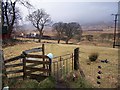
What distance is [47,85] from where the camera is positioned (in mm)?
7105

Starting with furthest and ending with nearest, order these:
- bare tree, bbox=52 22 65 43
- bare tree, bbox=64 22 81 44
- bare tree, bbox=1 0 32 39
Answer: bare tree, bbox=52 22 65 43, bare tree, bbox=64 22 81 44, bare tree, bbox=1 0 32 39

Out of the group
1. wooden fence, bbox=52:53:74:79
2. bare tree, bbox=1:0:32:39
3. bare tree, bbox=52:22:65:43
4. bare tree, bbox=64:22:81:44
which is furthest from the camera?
bare tree, bbox=52:22:65:43

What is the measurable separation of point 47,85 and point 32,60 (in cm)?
261

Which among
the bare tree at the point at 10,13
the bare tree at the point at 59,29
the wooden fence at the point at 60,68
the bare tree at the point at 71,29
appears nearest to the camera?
the wooden fence at the point at 60,68

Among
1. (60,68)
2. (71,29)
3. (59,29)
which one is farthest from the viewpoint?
(59,29)

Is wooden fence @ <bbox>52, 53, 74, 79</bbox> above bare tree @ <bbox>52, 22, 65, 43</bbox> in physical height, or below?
below

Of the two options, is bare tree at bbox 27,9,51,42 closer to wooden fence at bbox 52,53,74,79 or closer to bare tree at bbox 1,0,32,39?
bare tree at bbox 1,0,32,39

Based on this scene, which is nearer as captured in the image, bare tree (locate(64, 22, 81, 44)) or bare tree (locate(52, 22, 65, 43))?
bare tree (locate(64, 22, 81, 44))

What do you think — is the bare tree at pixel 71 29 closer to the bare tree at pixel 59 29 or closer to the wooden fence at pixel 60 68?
the bare tree at pixel 59 29

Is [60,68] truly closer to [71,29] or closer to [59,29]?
[71,29]

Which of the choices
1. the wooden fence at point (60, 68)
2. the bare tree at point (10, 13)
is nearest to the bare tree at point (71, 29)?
the bare tree at point (10, 13)

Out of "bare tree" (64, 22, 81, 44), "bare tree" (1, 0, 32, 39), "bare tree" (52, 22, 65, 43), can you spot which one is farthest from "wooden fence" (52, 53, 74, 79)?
"bare tree" (52, 22, 65, 43)

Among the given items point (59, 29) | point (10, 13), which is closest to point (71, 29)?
point (59, 29)

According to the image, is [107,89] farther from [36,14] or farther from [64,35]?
[64,35]
